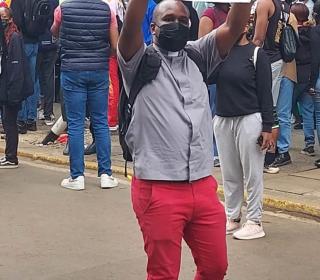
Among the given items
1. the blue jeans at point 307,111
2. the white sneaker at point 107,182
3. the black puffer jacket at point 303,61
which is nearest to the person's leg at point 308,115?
the blue jeans at point 307,111

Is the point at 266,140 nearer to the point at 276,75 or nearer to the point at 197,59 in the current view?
the point at 197,59

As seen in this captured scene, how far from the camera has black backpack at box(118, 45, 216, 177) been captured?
141 inches

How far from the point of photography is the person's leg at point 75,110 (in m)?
7.16

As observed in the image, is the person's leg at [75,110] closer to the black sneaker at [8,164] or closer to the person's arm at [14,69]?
the person's arm at [14,69]

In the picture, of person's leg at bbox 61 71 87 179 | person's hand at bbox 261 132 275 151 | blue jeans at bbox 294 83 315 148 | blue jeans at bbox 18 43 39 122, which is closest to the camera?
person's hand at bbox 261 132 275 151

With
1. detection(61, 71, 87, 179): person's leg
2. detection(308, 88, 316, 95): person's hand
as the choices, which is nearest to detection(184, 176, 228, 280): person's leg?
detection(61, 71, 87, 179): person's leg

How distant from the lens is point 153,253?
3617 mm

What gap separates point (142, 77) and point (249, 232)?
249cm

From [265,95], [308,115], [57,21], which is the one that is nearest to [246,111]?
[265,95]

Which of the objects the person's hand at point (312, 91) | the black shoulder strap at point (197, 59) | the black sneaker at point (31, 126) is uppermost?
the black shoulder strap at point (197, 59)

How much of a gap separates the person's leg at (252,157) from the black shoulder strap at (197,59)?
1780 mm

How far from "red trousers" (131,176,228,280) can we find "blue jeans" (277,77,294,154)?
15.5 ft

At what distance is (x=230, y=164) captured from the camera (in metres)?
5.74

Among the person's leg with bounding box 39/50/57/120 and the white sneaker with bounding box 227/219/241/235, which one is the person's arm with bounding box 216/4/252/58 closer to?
the white sneaker with bounding box 227/219/241/235
